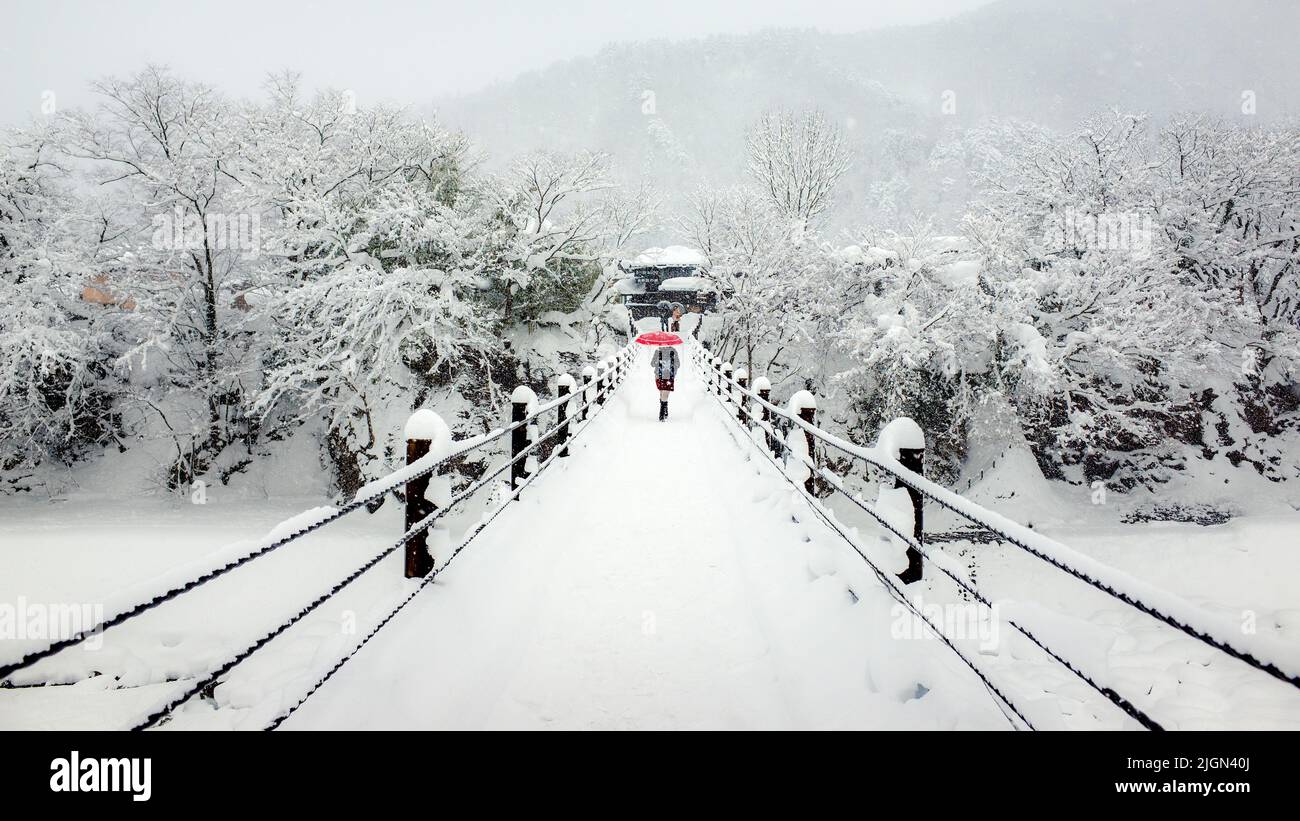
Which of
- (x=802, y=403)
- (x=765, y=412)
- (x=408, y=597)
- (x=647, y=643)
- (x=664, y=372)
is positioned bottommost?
(x=647, y=643)

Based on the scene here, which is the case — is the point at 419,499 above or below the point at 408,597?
above

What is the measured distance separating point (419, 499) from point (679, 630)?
1907mm

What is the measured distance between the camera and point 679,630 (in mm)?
3586

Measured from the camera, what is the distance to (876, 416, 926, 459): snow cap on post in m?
3.49

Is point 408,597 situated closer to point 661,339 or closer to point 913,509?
point 913,509

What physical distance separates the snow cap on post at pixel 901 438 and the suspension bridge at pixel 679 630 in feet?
0.05

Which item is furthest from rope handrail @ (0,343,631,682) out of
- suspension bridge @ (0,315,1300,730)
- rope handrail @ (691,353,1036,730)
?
rope handrail @ (691,353,1036,730)

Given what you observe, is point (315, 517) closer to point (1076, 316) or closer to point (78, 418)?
point (1076, 316)

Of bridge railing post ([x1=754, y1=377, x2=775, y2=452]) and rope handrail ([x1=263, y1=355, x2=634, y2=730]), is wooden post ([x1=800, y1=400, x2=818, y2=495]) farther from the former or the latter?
rope handrail ([x1=263, y1=355, x2=634, y2=730])

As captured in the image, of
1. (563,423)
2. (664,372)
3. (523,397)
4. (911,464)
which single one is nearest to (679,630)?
(911,464)

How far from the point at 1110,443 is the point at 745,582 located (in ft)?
71.1

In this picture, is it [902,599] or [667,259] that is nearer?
[902,599]

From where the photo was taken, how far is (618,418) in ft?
43.3
